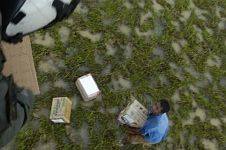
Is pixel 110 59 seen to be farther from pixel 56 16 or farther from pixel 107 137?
pixel 56 16

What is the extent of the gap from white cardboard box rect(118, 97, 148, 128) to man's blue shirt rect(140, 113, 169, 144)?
0.29 feet

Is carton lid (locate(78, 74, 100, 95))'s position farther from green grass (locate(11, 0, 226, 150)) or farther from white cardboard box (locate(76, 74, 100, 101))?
green grass (locate(11, 0, 226, 150))

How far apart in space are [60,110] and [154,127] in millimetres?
852

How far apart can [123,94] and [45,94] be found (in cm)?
78

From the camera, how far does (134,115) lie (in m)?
4.43

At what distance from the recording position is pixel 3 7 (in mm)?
2758

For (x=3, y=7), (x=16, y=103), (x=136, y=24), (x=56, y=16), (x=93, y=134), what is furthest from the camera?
(x=136, y=24)

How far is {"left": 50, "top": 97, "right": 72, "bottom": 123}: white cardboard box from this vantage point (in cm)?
423

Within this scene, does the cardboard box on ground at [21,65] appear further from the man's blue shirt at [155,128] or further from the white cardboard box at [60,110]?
the man's blue shirt at [155,128]

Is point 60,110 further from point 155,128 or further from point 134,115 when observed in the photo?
point 155,128

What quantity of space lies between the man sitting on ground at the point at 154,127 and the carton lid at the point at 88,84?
1.72 feet

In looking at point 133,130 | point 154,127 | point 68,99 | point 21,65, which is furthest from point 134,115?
point 21,65

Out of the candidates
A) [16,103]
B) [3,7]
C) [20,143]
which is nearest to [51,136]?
[20,143]

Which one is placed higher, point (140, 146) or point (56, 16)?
point (56, 16)
